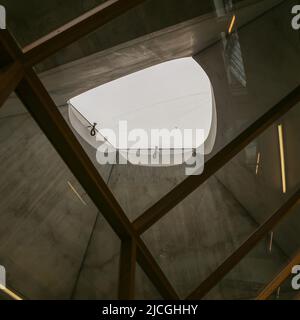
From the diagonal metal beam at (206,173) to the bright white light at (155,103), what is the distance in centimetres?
1134

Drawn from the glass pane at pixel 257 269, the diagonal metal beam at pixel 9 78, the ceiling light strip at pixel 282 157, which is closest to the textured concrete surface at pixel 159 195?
the glass pane at pixel 257 269

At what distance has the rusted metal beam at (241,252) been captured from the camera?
694 centimetres

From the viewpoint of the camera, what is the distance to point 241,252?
750 cm

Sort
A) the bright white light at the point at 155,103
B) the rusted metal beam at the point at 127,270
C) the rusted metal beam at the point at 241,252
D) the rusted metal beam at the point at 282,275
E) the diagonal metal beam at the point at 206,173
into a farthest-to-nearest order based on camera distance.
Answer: the bright white light at the point at 155,103
the rusted metal beam at the point at 282,275
the rusted metal beam at the point at 241,252
the diagonal metal beam at the point at 206,173
the rusted metal beam at the point at 127,270

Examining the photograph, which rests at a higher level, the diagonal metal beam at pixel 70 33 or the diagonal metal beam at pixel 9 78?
the diagonal metal beam at pixel 70 33

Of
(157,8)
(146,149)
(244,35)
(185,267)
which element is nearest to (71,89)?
(157,8)

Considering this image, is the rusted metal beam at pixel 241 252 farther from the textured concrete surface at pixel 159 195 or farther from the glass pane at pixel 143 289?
the glass pane at pixel 143 289

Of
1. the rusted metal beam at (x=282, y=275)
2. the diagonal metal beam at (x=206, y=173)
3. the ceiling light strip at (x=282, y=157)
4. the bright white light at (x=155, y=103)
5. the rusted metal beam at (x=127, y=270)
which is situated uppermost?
the bright white light at (x=155, y=103)

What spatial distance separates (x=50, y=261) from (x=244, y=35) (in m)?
9.70

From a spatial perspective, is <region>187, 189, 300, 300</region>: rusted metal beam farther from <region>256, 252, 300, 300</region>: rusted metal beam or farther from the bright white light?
the bright white light

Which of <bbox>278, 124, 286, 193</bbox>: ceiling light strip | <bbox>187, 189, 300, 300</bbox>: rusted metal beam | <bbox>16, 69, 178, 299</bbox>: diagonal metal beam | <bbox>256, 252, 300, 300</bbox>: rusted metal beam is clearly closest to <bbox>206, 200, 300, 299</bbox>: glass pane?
<bbox>278, 124, 286, 193</bbox>: ceiling light strip

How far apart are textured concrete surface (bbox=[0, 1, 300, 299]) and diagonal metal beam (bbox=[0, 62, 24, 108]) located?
394cm

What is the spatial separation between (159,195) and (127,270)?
10964mm

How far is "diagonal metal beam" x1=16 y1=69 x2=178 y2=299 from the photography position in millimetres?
4500
